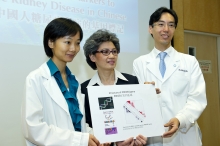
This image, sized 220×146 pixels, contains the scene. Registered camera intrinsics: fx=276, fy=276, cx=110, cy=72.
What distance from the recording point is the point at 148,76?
2.45 meters

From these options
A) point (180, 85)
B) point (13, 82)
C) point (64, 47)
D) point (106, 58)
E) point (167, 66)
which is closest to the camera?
point (64, 47)

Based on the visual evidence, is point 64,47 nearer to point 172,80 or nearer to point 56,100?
point 56,100

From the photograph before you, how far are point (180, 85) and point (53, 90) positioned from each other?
1150 mm

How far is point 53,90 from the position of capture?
1.68 metres

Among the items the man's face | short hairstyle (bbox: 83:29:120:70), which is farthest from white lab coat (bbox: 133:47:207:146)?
short hairstyle (bbox: 83:29:120:70)

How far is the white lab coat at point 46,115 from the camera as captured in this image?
1545mm

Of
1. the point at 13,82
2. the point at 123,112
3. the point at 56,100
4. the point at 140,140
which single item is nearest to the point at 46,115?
the point at 56,100

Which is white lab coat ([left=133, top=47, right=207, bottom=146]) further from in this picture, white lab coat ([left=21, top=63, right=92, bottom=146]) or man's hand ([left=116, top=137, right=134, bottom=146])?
white lab coat ([left=21, top=63, right=92, bottom=146])

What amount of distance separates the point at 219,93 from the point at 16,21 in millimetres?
3731

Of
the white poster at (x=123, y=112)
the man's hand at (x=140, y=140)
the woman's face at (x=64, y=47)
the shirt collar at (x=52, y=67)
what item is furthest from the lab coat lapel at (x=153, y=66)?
the shirt collar at (x=52, y=67)

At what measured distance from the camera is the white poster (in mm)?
1751

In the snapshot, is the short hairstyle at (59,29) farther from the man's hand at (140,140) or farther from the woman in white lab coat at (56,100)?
the man's hand at (140,140)

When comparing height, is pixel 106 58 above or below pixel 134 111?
above

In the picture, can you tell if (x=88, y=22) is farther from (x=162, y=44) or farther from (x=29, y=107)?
(x=29, y=107)
